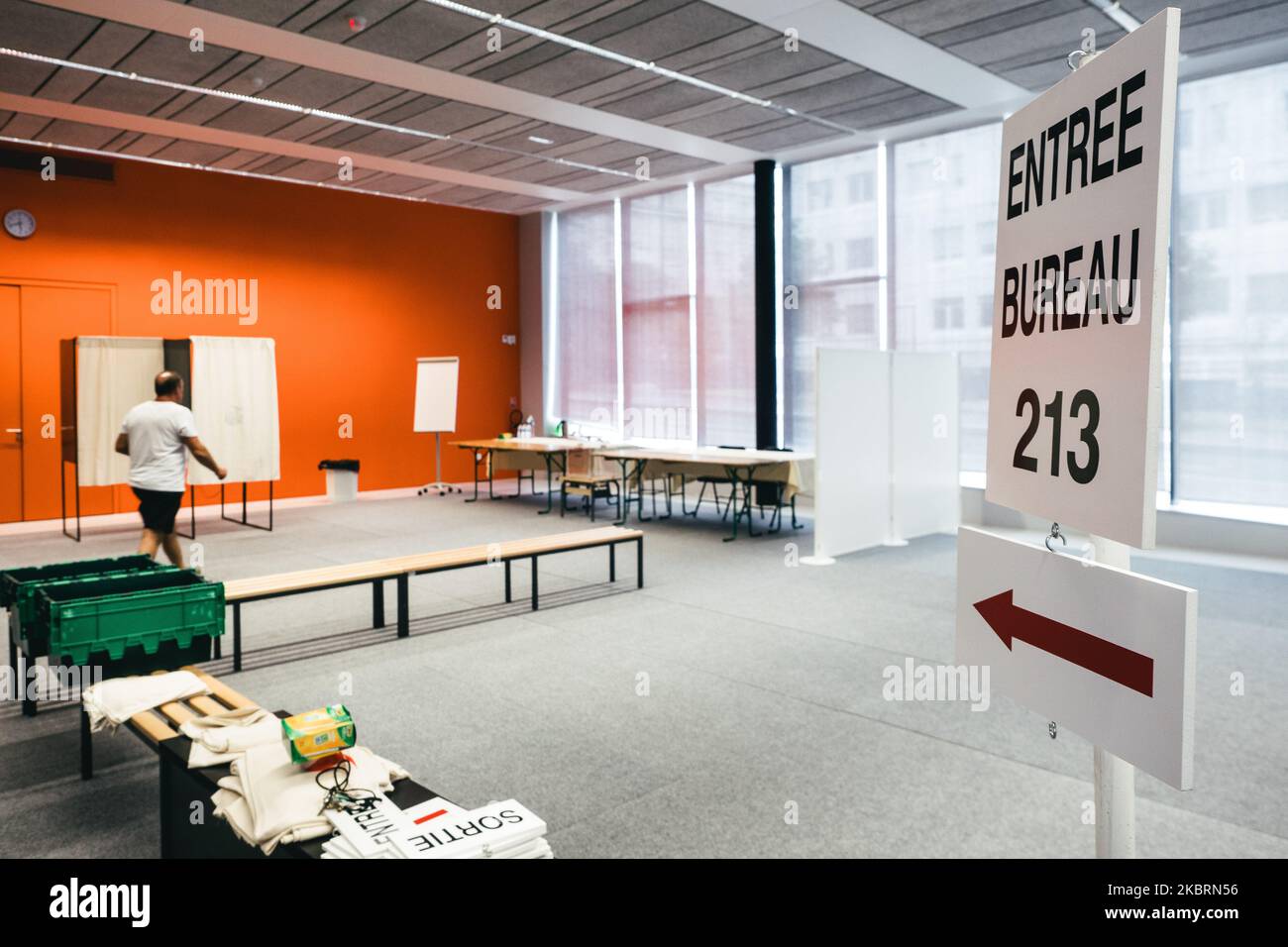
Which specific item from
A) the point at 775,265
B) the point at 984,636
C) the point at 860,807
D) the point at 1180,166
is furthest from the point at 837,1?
the point at 984,636

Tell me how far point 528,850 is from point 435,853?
7.7 inches

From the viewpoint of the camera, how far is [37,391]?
30.1ft

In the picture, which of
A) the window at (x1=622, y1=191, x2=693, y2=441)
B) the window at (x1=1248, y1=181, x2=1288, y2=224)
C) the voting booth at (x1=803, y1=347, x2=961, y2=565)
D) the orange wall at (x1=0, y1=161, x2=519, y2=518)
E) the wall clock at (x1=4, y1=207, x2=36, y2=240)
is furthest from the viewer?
the window at (x1=622, y1=191, x2=693, y2=441)

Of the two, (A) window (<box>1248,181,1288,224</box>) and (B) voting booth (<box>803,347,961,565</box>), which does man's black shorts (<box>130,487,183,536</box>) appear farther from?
(A) window (<box>1248,181,1288,224</box>)

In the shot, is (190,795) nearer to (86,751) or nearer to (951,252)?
(86,751)

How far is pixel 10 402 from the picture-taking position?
903 centimetres

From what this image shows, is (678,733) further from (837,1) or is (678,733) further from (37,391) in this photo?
(37,391)

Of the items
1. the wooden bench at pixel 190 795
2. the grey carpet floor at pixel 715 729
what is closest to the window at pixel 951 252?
the grey carpet floor at pixel 715 729

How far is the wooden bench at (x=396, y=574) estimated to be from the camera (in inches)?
187

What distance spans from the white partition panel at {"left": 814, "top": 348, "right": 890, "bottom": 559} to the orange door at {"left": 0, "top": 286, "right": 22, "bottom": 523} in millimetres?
7713

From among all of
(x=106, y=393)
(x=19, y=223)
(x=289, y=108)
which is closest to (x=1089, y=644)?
(x=289, y=108)

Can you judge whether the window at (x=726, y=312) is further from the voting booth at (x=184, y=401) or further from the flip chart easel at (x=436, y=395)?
the voting booth at (x=184, y=401)

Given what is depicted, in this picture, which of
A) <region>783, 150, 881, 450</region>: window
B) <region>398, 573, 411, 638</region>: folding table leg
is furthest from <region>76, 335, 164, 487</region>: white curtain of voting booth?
<region>783, 150, 881, 450</region>: window

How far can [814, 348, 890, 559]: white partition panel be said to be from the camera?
7.04 m
